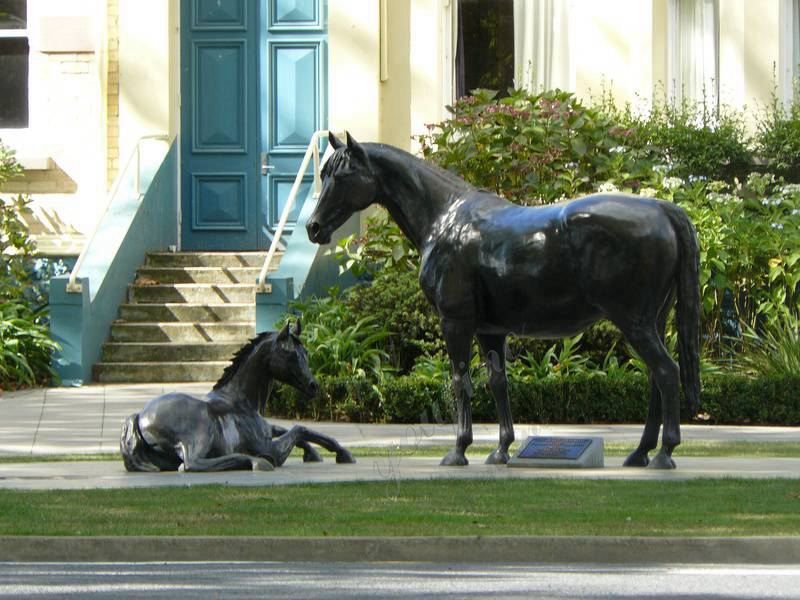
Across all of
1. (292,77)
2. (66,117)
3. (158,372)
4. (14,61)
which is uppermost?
(14,61)

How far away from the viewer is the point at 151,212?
21922 mm

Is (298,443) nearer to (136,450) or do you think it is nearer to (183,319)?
(136,450)

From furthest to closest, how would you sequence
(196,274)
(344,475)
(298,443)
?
1. (196,274)
2. (298,443)
3. (344,475)

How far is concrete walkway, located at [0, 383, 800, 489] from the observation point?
482 inches

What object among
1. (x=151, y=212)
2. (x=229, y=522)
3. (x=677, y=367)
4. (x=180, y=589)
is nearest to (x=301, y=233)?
(x=151, y=212)

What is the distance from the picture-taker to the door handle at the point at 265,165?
22.8 meters

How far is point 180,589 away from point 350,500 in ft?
7.90

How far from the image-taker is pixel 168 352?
66.5 feet

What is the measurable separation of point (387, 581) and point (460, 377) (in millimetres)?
4026

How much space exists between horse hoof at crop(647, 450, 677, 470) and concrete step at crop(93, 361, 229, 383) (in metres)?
8.21

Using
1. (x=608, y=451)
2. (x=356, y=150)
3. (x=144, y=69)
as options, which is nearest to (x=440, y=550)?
(x=356, y=150)

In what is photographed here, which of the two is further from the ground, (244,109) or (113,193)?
(244,109)

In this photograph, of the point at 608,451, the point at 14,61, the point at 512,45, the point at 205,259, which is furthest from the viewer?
the point at 512,45

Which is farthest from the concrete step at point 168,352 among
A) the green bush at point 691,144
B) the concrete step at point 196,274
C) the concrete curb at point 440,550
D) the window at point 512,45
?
the concrete curb at point 440,550
